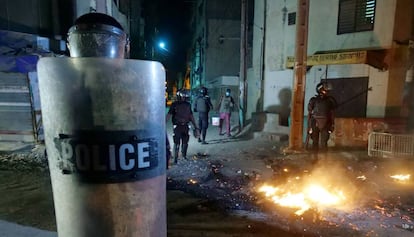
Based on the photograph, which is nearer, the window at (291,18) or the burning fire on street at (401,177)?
the burning fire on street at (401,177)

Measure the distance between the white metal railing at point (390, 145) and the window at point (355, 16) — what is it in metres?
5.92

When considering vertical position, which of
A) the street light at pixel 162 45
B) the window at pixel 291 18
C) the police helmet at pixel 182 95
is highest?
the street light at pixel 162 45

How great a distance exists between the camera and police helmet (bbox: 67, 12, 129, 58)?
1843 millimetres

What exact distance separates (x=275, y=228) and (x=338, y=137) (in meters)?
7.39

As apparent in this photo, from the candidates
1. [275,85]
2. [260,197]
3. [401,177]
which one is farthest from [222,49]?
[260,197]

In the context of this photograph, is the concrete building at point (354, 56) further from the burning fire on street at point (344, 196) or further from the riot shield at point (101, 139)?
the riot shield at point (101, 139)

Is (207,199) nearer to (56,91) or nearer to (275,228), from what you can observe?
(275,228)

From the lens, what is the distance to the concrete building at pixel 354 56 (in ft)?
37.9

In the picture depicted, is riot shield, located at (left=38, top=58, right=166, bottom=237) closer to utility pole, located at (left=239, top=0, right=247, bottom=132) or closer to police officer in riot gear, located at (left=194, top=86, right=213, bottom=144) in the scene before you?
police officer in riot gear, located at (left=194, top=86, right=213, bottom=144)

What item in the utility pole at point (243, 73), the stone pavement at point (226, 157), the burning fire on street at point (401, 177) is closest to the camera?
the stone pavement at point (226, 157)

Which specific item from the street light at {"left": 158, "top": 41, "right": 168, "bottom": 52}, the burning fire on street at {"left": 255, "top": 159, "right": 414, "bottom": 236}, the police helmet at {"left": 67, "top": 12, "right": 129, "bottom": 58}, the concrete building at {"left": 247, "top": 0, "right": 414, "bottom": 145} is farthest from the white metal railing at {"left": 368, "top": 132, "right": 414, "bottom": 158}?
the street light at {"left": 158, "top": 41, "right": 168, "bottom": 52}

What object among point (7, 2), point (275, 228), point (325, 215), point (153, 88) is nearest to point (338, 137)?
point (325, 215)

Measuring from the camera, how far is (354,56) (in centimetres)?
1152

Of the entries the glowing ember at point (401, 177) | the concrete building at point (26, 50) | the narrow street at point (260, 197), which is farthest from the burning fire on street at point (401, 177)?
Result: the concrete building at point (26, 50)
